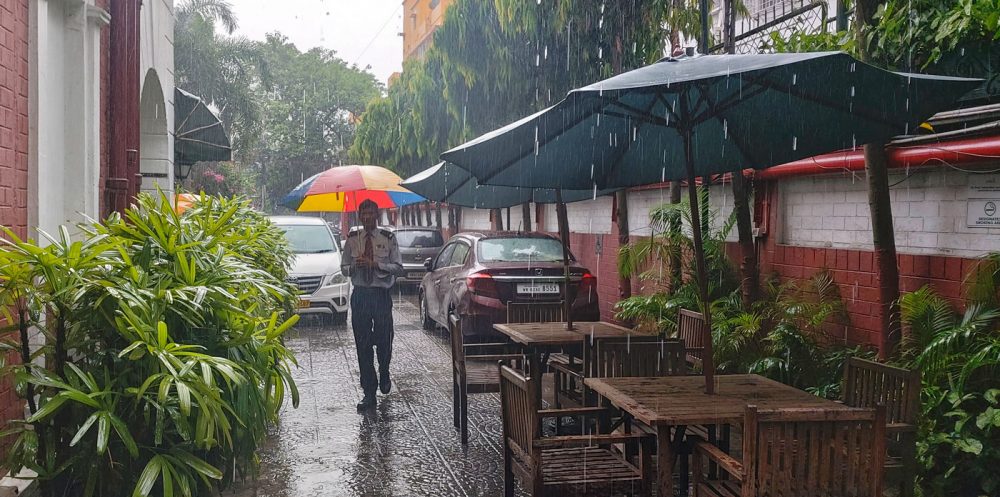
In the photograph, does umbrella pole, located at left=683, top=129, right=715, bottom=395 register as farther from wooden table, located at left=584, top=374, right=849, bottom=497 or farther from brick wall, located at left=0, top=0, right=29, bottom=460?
brick wall, located at left=0, top=0, right=29, bottom=460

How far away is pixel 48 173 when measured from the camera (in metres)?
5.68

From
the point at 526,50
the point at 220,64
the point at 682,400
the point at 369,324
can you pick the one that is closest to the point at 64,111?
the point at 369,324

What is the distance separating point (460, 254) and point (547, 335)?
15.8 ft

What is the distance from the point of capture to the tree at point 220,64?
1526 inches

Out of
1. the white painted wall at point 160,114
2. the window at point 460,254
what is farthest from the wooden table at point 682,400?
the white painted wall at point 160,114

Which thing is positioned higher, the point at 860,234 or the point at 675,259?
the point at 860,234

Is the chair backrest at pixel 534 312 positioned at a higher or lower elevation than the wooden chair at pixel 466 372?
higher

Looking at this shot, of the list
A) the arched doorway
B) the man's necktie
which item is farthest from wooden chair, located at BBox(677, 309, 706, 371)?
the arched doorway

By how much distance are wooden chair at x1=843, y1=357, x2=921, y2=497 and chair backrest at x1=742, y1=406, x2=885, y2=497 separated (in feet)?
2.57

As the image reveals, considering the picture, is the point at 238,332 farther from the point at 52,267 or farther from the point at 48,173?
the point at 48,173

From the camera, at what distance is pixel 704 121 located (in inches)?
209

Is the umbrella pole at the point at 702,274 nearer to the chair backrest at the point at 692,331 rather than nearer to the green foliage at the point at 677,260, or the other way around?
the chair backrest at the point at 692,331

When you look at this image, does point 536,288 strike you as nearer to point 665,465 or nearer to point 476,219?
point 665,465

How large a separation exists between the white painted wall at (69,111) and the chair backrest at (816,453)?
14.5 feet
